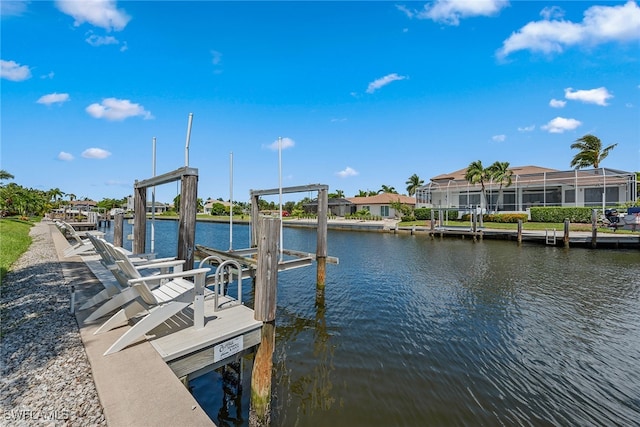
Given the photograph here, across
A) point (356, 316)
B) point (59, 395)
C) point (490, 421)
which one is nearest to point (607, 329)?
point (490, 421)

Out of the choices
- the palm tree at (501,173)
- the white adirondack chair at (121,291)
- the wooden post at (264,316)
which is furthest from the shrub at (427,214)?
the white adirondack chair at (121,291)

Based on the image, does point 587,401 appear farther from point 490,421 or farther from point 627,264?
point 627,264

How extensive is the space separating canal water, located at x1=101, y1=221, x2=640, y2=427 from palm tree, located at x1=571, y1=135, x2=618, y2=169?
35118 millimetres

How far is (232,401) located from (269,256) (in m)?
2.60

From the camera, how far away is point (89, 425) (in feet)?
8.07

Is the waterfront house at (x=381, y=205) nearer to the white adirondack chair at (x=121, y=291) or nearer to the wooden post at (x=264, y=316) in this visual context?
the wooden post at (x=264, y=316)

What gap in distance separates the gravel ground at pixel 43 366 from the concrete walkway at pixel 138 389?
100 millimetres

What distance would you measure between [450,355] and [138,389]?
5.80m

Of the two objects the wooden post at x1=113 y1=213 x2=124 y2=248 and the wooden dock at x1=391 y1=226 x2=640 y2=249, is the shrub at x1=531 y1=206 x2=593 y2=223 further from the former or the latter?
the wooden post at x1=113 y1=213 x2=124 y2=248

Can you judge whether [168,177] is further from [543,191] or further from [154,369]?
[543,191]

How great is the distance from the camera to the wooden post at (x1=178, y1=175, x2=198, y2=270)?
611 centimetres

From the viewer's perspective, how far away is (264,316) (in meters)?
4.29

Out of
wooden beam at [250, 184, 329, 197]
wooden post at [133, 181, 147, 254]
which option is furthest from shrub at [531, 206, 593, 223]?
Result: wooden post at [133, 181, 147, 254]

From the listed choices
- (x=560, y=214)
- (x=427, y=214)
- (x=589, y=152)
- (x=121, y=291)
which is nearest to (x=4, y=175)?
(x=121, y=291)
